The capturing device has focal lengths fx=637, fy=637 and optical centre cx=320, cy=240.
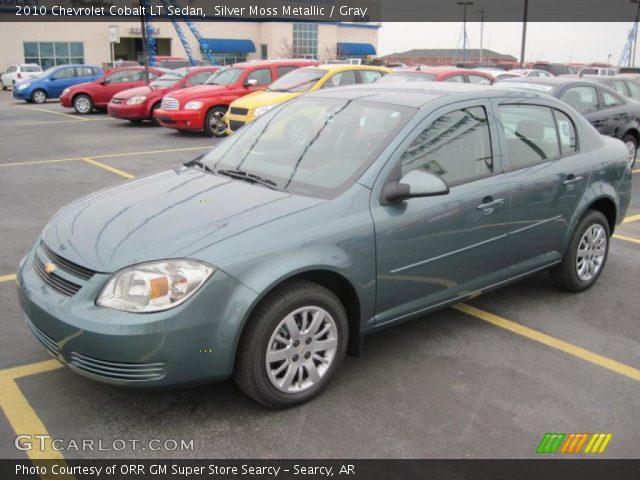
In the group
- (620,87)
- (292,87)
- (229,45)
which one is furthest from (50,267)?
(229,45)

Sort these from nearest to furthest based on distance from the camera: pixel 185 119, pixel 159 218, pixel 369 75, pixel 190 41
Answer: pixel 159 218, pixel 369 75, pixel 185 119, pixel 190 41

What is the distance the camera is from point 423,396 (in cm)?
359

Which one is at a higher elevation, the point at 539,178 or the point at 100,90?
the point at 100,90

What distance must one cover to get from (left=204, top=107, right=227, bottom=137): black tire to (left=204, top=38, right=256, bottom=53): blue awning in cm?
4549

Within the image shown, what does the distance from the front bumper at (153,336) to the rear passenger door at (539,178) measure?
2246 millimetres

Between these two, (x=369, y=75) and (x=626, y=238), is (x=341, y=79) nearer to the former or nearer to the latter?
(x=369, y=75)

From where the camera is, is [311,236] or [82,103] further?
[82,103]

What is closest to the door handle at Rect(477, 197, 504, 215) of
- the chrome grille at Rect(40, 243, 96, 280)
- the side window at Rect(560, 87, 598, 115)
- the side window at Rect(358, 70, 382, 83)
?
the chrome grille at Rect(40, 243, 96, 280)

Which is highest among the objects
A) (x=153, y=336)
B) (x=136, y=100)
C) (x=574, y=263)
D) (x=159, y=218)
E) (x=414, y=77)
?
(x=414, y=77)

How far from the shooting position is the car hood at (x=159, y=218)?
3.18 metres

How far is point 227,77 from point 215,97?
0.92 meters
